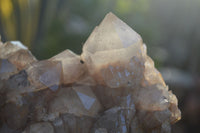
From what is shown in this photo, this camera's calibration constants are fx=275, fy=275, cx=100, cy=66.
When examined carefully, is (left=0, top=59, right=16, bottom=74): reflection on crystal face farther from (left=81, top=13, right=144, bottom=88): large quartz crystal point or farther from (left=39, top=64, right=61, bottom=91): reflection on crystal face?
(left=81, top=13, right=144, bottom=88): large quartz crystal point

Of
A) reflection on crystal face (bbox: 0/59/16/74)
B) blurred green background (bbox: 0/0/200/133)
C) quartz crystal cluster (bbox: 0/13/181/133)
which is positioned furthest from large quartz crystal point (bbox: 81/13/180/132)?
blurred green background (bbox: 0/0/200/133)

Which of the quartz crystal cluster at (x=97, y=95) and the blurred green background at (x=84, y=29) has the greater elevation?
the quartz crystal cluster at (x=97, y=95)

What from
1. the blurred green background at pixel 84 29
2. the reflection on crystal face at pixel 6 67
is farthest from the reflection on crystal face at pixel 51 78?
the blurred green background at pixel 84 29

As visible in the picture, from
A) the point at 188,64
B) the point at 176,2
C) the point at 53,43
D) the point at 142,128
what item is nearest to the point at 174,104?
the point at 142,128

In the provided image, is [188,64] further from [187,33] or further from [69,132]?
[69,132]

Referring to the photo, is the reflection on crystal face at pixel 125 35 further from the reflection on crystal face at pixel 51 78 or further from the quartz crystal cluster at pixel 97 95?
the reflection on crystal face at pixel 51 78
